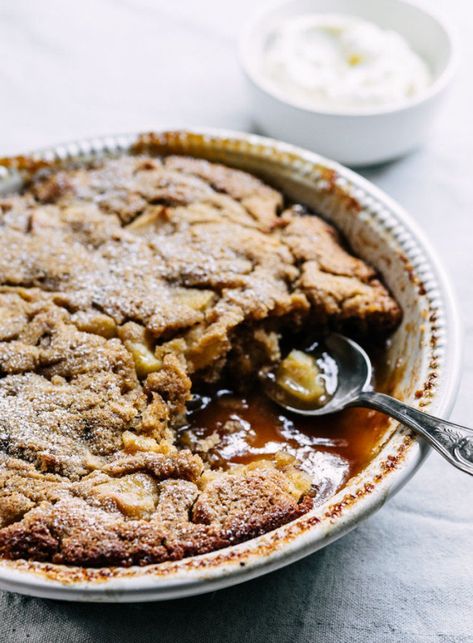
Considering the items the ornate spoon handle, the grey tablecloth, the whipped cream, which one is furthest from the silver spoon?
the whipped cream

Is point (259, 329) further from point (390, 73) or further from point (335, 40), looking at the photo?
point (335, 40)

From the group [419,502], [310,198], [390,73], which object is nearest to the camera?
[419,502]

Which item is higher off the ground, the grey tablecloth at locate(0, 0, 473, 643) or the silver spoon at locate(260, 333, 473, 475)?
the silver spoon at locate(260, 333, 473, 475)

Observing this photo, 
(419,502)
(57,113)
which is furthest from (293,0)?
(419,502)

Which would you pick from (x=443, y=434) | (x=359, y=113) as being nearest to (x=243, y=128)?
(x=359, y=113)

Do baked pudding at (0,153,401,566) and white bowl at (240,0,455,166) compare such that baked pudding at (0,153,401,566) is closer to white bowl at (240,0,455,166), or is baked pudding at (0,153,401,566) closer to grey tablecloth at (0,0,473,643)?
grey tablecloth at (0,0,473,643)

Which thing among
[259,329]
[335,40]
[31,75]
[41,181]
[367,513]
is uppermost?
[335,40]

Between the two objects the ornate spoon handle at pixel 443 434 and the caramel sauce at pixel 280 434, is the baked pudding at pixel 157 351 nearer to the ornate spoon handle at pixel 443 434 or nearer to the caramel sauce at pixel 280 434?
the caramel sauce at pixel 280 434
